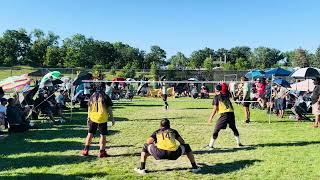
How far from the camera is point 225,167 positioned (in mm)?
9781

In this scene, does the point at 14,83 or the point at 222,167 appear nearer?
the point at 222,167

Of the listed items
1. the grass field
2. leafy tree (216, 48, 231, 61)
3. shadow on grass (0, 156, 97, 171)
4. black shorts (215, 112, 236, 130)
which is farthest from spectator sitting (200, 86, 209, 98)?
leafy tree (216, 48, 231, 61)

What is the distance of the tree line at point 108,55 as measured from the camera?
329 feet

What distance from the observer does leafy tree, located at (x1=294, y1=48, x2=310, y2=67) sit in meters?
107

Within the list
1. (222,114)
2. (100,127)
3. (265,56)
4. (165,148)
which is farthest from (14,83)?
(265,56)

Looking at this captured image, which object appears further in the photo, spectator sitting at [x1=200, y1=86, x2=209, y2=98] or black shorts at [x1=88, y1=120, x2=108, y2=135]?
spectator sitting at [x1=200, y1=86, x2=209, y2=98]

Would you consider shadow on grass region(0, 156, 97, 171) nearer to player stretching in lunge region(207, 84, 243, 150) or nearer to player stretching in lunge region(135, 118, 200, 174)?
player stretching in lunge region(135, 118, 200, 174)

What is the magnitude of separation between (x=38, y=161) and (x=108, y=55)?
117m

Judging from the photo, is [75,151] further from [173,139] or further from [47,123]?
[47,123]

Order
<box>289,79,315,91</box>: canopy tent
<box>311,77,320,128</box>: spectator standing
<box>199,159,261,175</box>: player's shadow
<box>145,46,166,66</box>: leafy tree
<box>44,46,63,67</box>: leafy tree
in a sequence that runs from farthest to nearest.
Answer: <box>145,46,166,66</box>: leafy tree < <box>44,46,63,67</box>: leafy tree < <box>289,79,315,91</box>: canopy tent < <box>311,77,320,128</box>: spectator standing < <box>199,159,261,175</box>: player's shadow

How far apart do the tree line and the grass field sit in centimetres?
6829

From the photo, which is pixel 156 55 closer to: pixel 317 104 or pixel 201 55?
pixel 201 55

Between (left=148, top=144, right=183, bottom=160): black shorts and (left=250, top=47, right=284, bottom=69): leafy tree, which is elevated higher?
(left=250, top=47, right=284, bottom=69): leafy tree

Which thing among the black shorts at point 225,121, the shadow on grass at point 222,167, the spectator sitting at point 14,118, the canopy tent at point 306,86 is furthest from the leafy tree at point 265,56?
the shadow on grass at point 222,167
